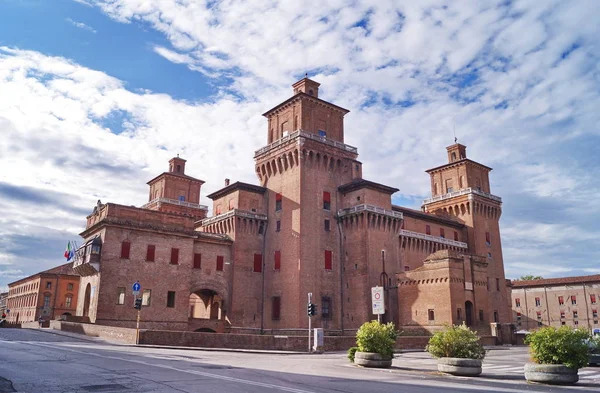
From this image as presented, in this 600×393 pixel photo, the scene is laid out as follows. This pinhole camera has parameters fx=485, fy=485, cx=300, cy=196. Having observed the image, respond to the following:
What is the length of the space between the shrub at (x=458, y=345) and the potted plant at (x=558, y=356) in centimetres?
231

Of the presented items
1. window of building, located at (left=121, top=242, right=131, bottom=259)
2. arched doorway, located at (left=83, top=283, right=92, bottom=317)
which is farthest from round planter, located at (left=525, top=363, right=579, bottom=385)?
arched doorway, located at (left=83, top=283, right=92, bottom=317)

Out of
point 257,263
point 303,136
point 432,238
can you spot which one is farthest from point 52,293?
point 432,238

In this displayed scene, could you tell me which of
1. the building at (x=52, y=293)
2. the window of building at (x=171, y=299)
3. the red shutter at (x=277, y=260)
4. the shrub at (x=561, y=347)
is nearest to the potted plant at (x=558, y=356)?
the shrub at (x=561, y=347)

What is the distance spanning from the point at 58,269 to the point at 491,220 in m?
68.5

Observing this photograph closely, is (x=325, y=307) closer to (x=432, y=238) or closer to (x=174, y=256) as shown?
(x=174, y=256)

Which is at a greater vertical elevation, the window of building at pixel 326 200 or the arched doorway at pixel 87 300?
the window of building at pixel 326 200

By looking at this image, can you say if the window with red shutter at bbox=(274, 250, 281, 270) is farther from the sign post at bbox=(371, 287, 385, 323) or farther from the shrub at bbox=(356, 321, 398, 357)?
the shrub at bbox=(356, 321, 398, 357)

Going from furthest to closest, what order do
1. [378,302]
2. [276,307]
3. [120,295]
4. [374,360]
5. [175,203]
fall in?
1. [175,203]
2. [276,307]
3. [120,295]
4. [378,302]
5. [374,360]

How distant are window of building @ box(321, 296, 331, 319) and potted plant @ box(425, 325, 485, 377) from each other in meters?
31.0

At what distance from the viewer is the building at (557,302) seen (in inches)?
3041

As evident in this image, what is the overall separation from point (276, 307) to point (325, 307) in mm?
5147

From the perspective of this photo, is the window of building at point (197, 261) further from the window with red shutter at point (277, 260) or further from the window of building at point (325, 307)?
the window of building at point (325, 307)

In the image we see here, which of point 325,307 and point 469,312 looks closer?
point 469,312

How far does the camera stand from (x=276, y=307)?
167 feet
